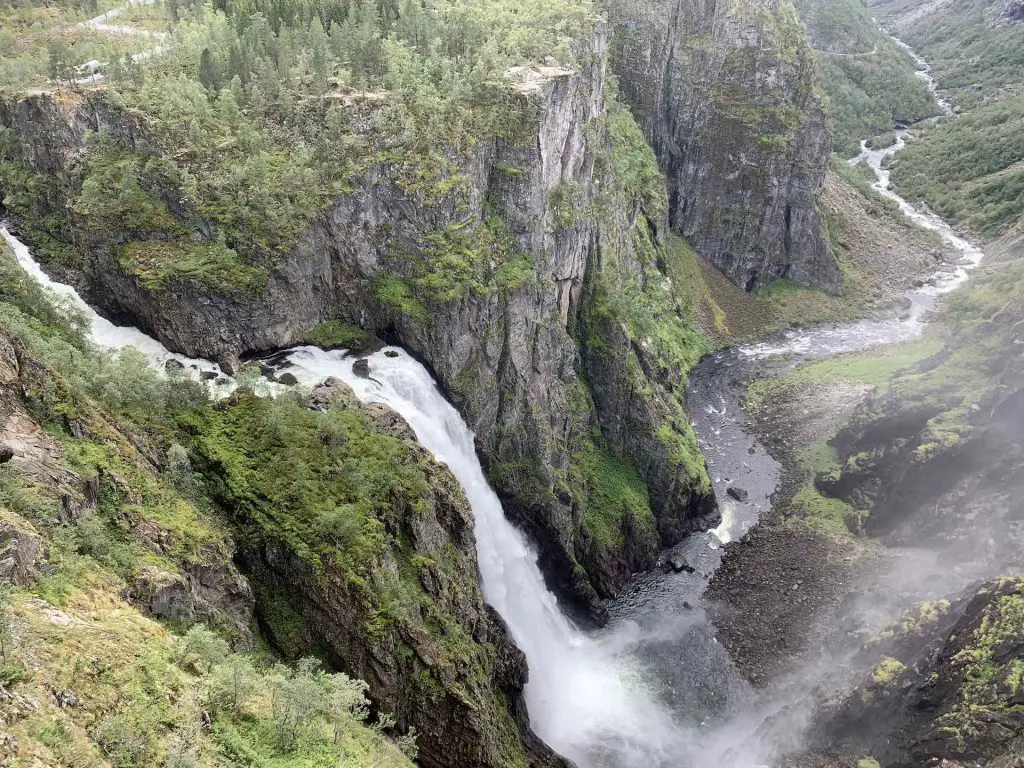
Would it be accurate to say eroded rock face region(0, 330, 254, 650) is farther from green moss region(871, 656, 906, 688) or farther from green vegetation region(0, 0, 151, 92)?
green moss region(871, 656, 906, 688)

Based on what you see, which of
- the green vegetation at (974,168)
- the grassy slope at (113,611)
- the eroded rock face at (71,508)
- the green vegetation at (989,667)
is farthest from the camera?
the green vegetation at (974,168)

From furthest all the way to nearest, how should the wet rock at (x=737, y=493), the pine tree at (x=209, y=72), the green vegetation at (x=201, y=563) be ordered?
1. the wet rock at (x=737, y=493)
2. the pine tree at (x=209, y=72)
3. the green vegetation at (x=201, y=563)

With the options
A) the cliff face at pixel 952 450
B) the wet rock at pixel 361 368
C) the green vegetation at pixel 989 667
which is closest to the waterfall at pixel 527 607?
the wet rock at pixel 361 368

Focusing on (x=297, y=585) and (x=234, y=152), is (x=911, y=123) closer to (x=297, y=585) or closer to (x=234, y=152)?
(x=234, y=152)

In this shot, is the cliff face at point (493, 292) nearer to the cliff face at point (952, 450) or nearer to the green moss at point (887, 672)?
the cliff face at point (952, 450)

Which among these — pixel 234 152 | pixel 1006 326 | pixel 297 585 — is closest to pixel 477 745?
pixel 297 585

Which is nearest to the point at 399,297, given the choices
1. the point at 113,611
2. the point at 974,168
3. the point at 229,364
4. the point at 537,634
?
the point at 229,364
